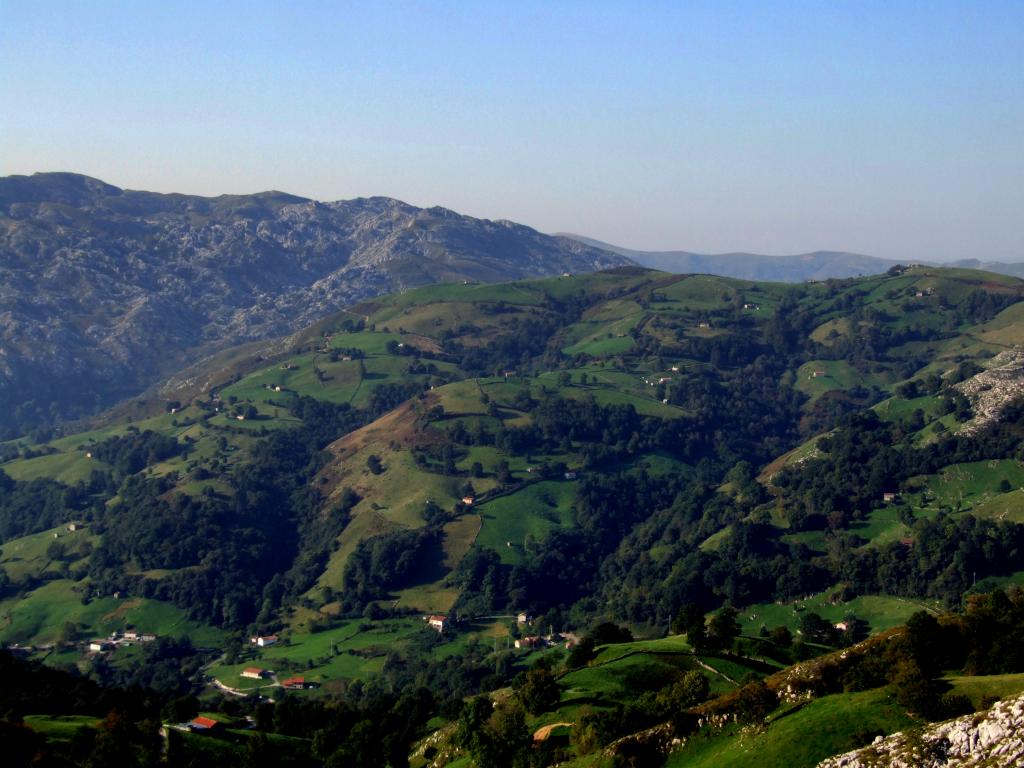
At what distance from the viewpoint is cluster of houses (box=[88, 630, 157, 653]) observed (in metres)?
135

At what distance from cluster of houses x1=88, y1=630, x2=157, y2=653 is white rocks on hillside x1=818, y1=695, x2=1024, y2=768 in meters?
116

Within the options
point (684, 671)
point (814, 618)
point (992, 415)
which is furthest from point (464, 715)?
point (992, 415)

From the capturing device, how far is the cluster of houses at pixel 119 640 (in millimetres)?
134875

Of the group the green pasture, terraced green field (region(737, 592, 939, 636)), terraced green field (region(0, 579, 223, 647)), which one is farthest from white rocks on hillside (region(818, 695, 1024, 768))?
terraced green field (region(0, 579, 223, 647))

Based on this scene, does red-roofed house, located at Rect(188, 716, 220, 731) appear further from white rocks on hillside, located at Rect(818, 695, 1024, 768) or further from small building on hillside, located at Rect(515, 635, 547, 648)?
small building on hillside, located at Rect(515, 635, 547, 648)

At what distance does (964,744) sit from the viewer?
36156mm

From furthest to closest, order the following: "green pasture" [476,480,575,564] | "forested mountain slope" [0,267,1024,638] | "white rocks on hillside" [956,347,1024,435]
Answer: "green pasture" [476,480,575,564] < "white rocks on hillside" [956,347,1024,435] < "forested mountain slope" [0,267,1024,638]

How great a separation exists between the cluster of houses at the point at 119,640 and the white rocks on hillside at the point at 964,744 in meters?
116

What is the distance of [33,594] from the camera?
6107 inches

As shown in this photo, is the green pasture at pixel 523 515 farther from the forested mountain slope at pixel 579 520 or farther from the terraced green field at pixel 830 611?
the terraced green field at pixel 830 611

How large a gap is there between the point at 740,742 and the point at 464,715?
70.5ft

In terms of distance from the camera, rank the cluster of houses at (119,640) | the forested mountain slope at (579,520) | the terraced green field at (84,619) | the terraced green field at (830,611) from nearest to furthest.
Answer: the terraced green field at (830,611) < the forested mountain slope at (579,520) < the cluster of houses at (119,640) < the terraced green field at (84,619)

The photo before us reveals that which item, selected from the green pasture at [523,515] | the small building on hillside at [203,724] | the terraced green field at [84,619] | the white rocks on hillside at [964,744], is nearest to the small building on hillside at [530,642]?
the green pasture at [523,515]

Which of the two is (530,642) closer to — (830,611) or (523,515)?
(830,611)
